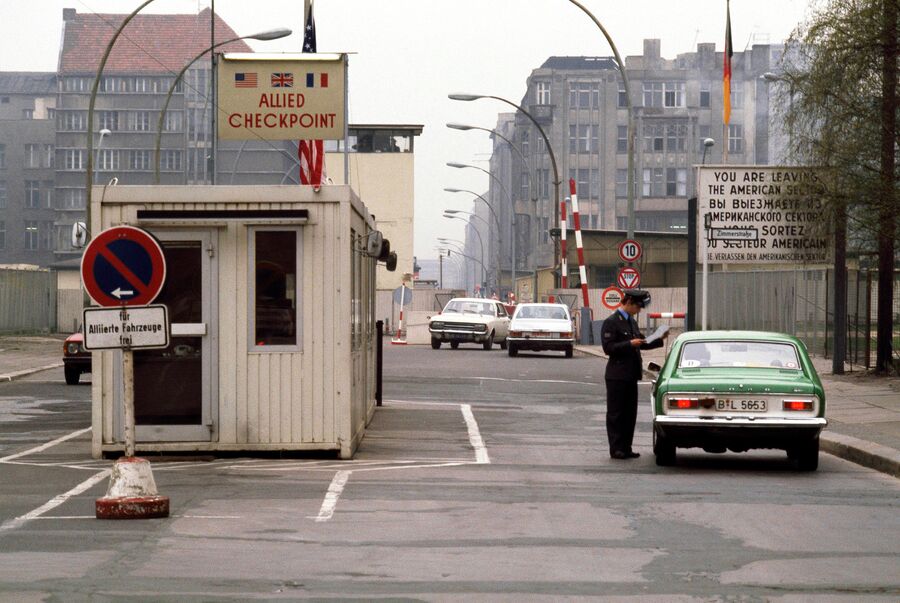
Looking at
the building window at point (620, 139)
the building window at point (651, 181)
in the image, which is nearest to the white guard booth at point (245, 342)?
the building window at point (651, 181)

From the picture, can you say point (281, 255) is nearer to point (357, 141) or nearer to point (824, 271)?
point (824, 271)

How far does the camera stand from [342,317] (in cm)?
1566

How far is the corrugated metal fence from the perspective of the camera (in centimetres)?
5797

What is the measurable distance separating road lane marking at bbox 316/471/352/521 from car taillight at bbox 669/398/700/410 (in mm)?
3103

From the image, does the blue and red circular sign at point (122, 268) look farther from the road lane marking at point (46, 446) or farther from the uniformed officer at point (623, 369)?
the uniformed officer at point (623, 369)

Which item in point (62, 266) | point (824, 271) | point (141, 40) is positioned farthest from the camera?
point (141, 40)

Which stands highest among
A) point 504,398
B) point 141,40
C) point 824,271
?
point 141,40

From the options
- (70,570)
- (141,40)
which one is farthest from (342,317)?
(141,40)

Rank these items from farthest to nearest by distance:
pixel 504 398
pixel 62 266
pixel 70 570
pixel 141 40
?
pixel 141 40
pixel 62 266
pixel 504 398
pixel 70 570

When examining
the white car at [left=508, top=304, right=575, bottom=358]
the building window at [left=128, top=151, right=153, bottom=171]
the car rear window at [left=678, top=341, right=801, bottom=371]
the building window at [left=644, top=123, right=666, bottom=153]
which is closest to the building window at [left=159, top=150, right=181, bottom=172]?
the building window at [left=128, top=151, right=153, bottom=171]

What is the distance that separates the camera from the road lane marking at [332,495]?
11.3 m

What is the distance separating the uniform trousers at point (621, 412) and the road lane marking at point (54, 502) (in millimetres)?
5041

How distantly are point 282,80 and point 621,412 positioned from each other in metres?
6.45

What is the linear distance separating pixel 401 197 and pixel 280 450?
93267mm
